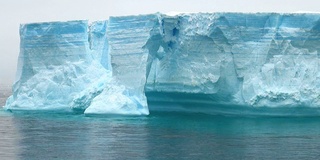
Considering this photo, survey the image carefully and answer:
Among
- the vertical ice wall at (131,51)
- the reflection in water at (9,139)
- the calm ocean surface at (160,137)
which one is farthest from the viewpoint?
the vertical ice wall at (131,51)

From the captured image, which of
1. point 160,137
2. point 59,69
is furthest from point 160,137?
point 59,69

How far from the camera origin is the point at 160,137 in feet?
57.0

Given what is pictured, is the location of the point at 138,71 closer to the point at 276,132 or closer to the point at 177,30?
the point at 177,30

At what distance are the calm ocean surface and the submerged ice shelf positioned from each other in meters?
0.59

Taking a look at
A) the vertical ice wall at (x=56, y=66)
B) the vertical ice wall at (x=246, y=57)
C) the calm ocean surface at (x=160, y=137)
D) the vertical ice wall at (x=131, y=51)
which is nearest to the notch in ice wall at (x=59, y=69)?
the vertical ice wall at (x=56, y=66)

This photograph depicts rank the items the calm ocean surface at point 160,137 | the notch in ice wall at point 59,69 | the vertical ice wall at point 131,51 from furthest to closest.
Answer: the notch in ice wall at point 59,69, the vertical ice wall at point 131,51, the calm ocean surface at point 160,137

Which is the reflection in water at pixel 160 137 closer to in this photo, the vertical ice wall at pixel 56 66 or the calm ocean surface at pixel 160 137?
the calm ocean surface at pixel 160 137

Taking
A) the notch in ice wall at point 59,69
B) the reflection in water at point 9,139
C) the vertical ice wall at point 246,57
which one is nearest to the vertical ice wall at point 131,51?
the vertical ice wall at point 246,57

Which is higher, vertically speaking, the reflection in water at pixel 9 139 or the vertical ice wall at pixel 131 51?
the vertical ice wall at pixel 131 51

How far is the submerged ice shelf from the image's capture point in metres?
20.4

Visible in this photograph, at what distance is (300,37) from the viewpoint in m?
20.5

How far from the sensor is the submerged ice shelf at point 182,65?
2044cm

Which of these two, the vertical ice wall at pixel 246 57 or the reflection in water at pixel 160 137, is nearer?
the reflection in water at pixel 160 137

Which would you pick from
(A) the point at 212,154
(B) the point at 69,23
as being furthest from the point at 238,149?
(B) the point at 69,23
